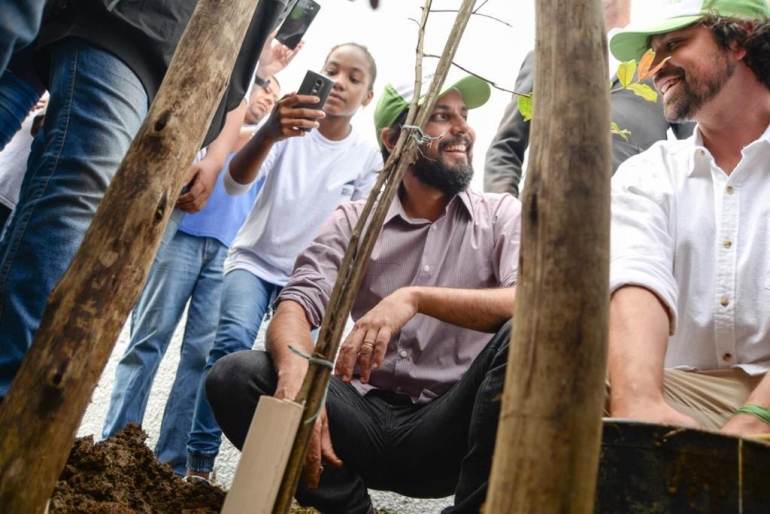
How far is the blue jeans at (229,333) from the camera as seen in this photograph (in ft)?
7.27

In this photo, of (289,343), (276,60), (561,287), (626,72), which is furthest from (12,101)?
(276,60)

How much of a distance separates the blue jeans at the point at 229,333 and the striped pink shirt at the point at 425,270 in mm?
488

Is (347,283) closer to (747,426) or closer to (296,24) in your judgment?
(747,426)

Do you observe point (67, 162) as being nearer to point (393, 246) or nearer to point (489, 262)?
point (393, 246)

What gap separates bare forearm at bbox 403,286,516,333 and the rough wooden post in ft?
2.82

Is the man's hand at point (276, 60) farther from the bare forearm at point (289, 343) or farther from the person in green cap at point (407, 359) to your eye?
the bare forearm at point (289, 343)

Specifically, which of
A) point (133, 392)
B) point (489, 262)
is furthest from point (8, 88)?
point (489, 262)

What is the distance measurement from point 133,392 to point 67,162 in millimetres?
Result: 1224

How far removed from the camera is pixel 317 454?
138 cm

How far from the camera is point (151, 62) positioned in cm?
141

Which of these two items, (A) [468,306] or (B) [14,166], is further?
(B) [14,166]

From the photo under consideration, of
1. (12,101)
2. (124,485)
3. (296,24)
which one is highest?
(296,24)

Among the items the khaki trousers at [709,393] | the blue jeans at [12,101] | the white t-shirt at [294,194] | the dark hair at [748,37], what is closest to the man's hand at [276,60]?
the white t-shirt at [294,194]

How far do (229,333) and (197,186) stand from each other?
1.74 ft
